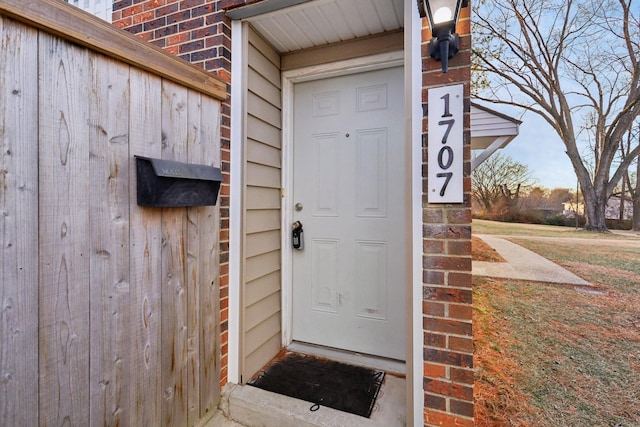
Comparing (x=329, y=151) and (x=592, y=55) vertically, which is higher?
(x=592, y=55)

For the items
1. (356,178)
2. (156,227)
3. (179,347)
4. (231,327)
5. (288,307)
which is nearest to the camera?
(156,227)

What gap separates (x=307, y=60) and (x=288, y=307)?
1.93 metres

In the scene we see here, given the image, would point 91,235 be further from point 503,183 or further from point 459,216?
point 503,183

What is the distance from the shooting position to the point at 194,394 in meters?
1.51

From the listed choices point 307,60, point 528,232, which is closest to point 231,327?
point 307,60

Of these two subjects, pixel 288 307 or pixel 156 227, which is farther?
pixel 288 307

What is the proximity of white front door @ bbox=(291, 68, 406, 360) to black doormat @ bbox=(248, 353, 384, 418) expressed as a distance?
0.23 m

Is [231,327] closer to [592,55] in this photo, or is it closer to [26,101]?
[26,101]

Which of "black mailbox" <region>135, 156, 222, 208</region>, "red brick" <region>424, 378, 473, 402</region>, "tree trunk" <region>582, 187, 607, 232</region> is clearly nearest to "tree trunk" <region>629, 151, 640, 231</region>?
"tree trunk" <region>582, 187, 607, 232</region>

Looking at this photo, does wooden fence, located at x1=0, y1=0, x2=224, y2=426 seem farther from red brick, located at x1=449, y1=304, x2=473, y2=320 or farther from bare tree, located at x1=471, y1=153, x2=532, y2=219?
bare tree, located at x1=471, y1=153, x2=532, y2=219

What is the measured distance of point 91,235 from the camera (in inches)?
42.0

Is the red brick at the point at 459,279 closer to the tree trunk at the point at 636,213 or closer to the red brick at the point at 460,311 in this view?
the red brick at the point at 460,311

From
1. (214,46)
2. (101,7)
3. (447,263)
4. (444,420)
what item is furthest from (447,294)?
(101,7)

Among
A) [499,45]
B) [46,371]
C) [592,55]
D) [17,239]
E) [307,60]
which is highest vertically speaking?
[499,45]
